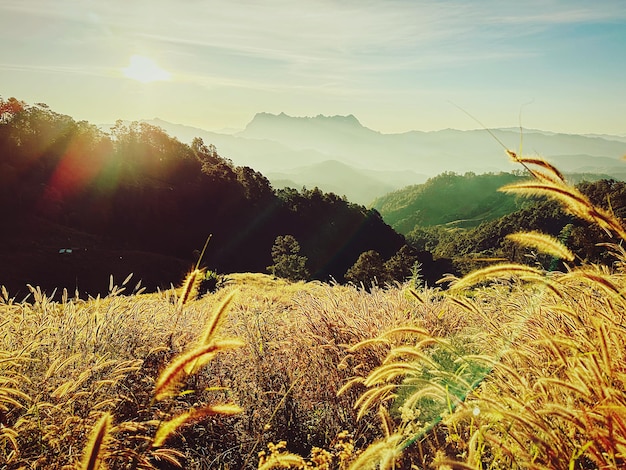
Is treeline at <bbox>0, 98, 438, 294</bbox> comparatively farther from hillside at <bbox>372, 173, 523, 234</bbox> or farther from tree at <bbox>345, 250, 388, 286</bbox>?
hillside at <bbox>372, 173, 523, 234</bbox>

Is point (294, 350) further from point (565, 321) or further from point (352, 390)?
point (565, 321)

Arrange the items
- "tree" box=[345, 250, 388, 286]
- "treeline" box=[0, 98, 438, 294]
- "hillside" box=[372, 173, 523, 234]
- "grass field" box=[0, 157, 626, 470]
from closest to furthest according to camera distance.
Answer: "grass field" box=[0, 157, 626, 470] < "tree" box=[345, 250, 388, 286] < "treeline" box=[0, 98, 438, 294] < "hillside" box=[372, 173, 523, 234]

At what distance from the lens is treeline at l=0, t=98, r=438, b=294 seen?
140 ft

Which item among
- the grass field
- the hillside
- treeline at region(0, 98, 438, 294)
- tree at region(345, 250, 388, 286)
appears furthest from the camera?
the hillside

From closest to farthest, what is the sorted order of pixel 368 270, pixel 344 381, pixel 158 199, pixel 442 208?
pixel 344 381 < pixel 368 270 < pixel 158 199 < pixel 442 208

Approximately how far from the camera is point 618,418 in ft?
4.89

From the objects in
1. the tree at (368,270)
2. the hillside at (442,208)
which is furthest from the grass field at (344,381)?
the hillside at (442,208)

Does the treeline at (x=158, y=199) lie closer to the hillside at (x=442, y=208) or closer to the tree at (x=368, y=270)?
the tree at (x=368, y=270)

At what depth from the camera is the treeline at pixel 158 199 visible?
42.7 m

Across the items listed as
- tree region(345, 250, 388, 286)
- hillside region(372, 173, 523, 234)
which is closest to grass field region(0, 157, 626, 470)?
tree region(345, 250, 388, 286)

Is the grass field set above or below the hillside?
above

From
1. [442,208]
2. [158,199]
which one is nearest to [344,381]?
[158,199]

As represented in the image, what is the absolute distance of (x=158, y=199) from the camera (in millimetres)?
49938

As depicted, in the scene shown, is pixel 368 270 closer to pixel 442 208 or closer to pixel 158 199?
pixel 158 199
